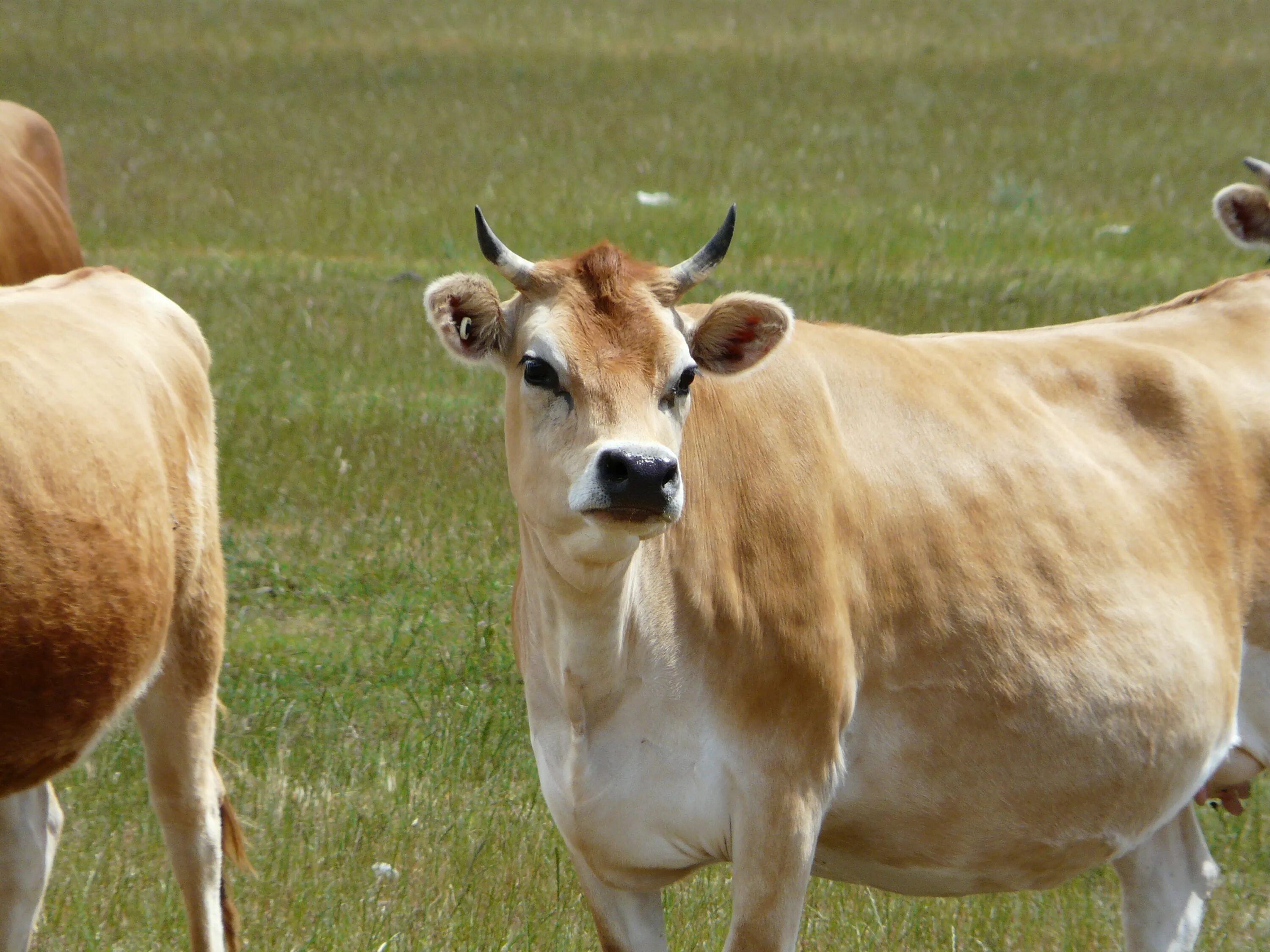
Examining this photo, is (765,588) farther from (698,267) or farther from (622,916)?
(622,916)

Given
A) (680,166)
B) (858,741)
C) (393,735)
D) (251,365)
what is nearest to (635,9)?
(680,166)

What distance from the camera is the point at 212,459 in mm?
4973

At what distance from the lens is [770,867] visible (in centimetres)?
366

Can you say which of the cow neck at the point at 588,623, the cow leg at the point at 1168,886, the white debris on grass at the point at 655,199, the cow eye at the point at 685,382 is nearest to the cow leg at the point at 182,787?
the cow neck at the point at 588,623

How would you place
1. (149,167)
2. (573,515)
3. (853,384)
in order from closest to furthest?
(573,515) → (853,384) → (149,167)

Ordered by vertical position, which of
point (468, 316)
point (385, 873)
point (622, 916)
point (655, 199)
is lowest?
point (655, 199)

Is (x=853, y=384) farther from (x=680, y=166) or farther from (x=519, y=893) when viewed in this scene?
(x=680, y=166)

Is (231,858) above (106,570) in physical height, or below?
below

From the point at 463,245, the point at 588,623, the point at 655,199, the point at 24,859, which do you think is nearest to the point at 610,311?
the point at 588,623

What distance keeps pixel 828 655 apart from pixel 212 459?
2169 mm

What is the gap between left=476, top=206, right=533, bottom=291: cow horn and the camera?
3764mm

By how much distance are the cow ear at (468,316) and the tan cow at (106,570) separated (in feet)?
3.44

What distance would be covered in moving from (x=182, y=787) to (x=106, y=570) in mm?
784

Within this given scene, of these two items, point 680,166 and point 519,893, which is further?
point 680,166
